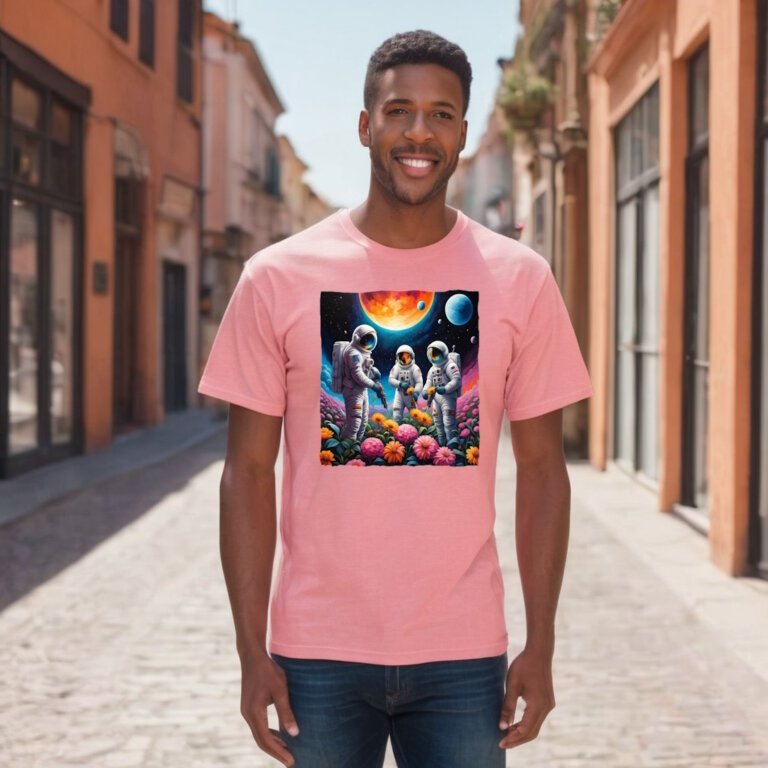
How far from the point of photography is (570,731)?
188 inches

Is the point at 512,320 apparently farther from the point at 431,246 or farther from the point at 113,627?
the point at 113,627

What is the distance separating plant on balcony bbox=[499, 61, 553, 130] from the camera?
1803 centimetres

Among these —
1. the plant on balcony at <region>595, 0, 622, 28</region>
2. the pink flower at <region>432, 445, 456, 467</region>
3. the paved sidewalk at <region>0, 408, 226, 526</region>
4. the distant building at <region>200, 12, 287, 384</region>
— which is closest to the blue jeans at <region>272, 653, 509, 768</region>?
the pink flower at <region>432, 445, 456, 467</region>

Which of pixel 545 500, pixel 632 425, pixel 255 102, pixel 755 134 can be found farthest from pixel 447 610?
pixel 255 102

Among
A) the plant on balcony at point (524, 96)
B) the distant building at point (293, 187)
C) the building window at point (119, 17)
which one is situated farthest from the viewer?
the distant building at point (293, 187)

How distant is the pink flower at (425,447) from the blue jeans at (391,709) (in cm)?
34

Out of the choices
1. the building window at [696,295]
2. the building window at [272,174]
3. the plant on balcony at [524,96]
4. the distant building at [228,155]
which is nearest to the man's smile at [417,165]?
the building window at [696,295]

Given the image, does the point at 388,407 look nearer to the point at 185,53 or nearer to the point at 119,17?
the point at 119,17

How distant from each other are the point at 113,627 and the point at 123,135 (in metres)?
11.6

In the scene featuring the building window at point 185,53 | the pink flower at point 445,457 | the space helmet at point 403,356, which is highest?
the building window at point 185,53

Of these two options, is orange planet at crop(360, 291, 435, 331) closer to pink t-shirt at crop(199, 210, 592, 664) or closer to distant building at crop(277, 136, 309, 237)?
pink t-shirt at crop(199, 210, 592, 664)

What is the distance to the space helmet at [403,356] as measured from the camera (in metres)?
2.22

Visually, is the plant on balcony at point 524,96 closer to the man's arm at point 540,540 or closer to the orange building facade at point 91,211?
the orange building facade at point 91,211

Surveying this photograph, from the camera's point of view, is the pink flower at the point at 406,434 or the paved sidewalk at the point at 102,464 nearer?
the pink flower at the point at 406,434
